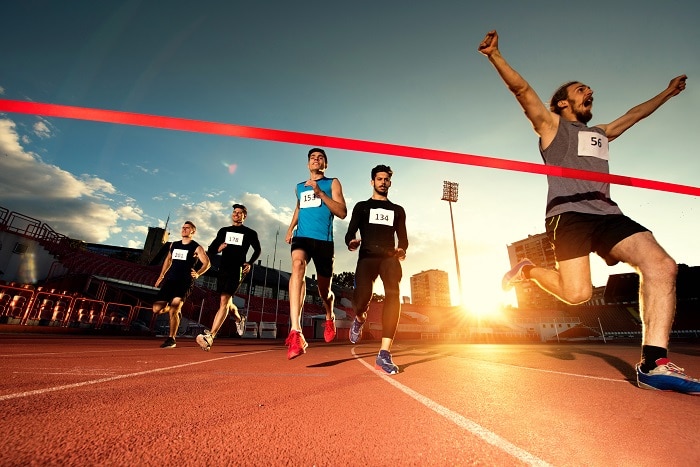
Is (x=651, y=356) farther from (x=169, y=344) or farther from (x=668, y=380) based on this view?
(x=169, y=344)

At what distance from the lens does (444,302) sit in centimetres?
11094

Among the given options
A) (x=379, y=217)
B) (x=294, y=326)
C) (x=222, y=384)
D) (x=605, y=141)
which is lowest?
(x=222, y=384)

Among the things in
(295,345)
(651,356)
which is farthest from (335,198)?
(651,356)

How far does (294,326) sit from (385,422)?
2.16 m

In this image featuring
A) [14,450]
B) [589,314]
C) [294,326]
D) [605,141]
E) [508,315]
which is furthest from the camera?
[508,315]

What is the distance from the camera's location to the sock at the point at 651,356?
7.19ft

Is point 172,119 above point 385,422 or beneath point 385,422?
above

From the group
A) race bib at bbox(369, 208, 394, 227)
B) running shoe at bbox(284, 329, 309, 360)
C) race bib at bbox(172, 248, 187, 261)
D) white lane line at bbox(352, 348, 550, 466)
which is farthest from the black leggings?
race bib at bbox(172, 248, 187, 261)

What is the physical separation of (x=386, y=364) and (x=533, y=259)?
341 ft

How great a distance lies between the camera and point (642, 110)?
3.09 m

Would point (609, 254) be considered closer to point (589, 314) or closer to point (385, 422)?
point (385, 422)

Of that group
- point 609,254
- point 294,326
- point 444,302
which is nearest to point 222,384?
point 294,326

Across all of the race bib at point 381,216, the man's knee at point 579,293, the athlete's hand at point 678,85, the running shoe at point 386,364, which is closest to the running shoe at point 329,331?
the running shoe at point 386,364

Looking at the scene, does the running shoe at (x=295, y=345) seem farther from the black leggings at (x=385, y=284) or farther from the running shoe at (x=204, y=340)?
the running shoe at (x=204, y=340)
